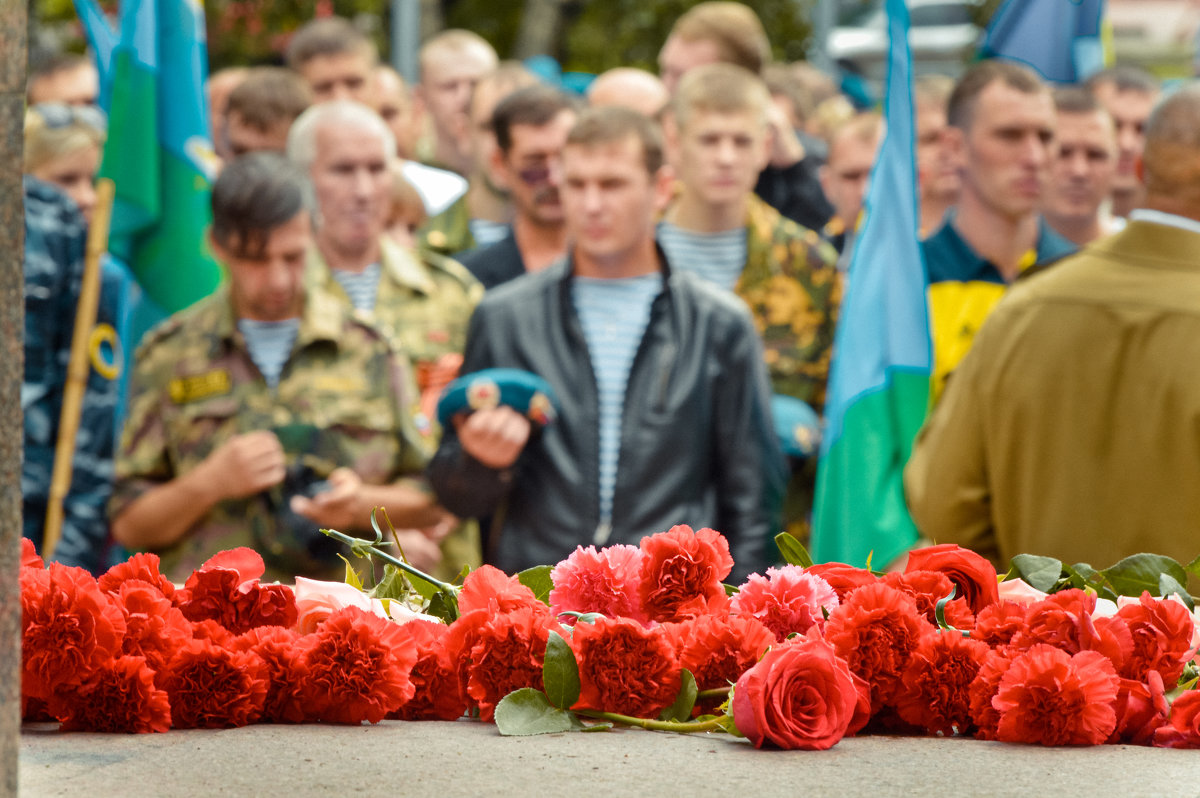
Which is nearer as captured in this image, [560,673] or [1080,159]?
[560,673]

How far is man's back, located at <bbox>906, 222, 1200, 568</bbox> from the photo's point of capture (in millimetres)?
4105

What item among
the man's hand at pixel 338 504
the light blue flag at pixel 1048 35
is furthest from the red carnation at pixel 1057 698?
the light blue flag at pixel 1048 35

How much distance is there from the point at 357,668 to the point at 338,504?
302 cm

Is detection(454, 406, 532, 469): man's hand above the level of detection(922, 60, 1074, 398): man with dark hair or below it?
below

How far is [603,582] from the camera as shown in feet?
7.23

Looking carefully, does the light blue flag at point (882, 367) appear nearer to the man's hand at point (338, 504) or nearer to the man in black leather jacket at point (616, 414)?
the man in black leather jacket at point (616, 414)

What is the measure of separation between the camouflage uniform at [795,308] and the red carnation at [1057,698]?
4.09 meters

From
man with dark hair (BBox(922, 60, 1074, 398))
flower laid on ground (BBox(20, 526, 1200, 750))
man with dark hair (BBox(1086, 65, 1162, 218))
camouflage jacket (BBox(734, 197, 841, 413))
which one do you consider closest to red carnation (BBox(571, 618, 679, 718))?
flower laid on ground (BBox(20, 526, 1200, 750))

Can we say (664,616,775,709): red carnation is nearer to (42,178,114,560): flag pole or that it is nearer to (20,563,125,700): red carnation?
(20,563,125,700): red carnation

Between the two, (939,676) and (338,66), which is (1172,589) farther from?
(338,66)

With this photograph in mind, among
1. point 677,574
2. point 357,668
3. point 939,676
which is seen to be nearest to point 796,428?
point 677,574

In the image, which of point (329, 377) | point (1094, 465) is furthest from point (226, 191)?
point (1094, 465)

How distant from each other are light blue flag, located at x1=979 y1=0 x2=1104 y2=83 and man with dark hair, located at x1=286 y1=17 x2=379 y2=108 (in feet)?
8.34

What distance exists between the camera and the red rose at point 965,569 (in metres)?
2.21
